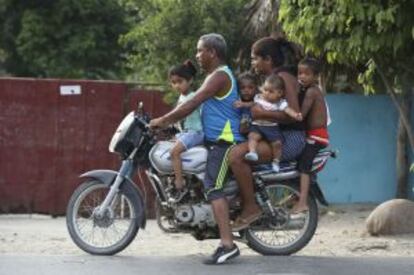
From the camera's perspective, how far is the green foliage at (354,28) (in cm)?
887

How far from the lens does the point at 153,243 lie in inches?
376

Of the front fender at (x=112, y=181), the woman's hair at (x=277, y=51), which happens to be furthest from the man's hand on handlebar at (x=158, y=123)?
the woman's hair at (x=277, y=51)

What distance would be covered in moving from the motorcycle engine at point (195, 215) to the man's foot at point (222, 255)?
32cm

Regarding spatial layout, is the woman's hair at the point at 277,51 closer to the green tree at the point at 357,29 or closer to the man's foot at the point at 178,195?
the green tree at the point at 357,29

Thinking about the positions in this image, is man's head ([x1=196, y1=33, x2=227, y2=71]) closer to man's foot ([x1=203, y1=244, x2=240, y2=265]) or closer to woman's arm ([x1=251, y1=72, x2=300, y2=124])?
woman's arm ([x1=251, y1=72, x2=300, y2=124])

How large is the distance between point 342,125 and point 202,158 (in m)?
6.08

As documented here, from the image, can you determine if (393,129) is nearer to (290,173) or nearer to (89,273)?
(290,173)

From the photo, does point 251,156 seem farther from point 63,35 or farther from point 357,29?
point 63,35

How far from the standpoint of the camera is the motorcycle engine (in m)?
7.65

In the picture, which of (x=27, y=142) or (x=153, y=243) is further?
(x=27, y=142)

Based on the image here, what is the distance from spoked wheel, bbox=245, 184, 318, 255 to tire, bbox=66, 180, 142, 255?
1.04 meters

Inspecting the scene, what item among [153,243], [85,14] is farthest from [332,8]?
[85,14]

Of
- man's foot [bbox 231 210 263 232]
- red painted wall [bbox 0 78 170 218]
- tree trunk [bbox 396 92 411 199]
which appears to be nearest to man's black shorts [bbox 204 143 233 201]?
man's foot [bbox 231 210 263 232]

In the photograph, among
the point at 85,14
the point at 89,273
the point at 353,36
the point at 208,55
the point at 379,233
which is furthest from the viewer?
the point at 85,14
